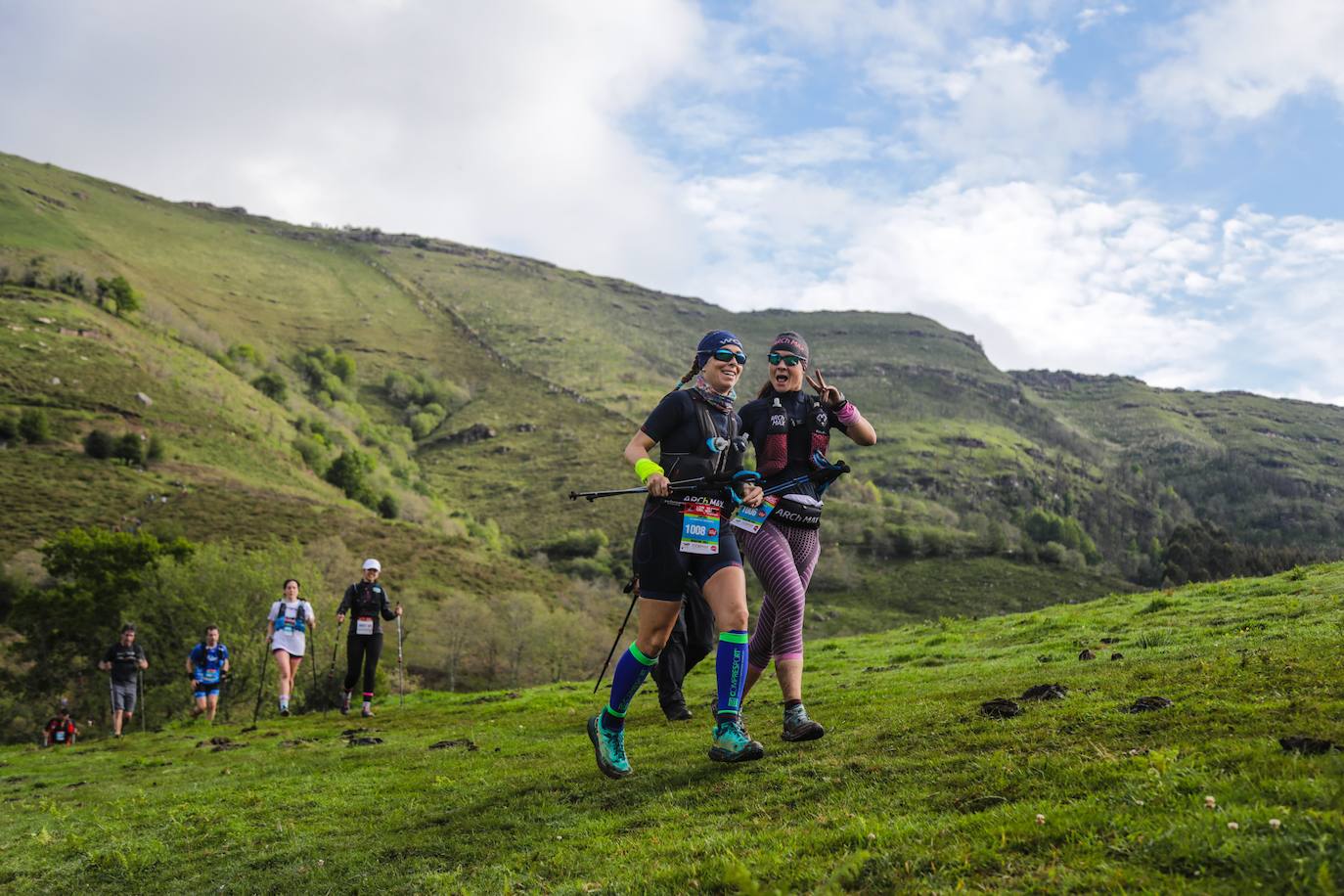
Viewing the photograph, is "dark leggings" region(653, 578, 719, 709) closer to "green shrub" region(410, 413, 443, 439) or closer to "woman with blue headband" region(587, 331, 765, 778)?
"woman with blue headband" region(587, 331, 765, 778)

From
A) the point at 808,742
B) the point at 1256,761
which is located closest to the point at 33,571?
the point at 808,742

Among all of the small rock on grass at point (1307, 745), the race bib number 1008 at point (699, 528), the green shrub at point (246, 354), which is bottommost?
the small rock on grass at point (1307, 745)

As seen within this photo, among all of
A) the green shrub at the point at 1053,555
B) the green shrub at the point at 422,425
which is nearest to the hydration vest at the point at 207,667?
the green shrub at the point at 1053,555

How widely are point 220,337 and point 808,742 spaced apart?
186667 mm

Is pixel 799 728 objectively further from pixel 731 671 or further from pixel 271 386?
pixel 271 386

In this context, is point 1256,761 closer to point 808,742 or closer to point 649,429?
point 808,742

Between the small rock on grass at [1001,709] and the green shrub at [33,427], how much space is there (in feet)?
332

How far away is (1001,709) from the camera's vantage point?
759 centimetres

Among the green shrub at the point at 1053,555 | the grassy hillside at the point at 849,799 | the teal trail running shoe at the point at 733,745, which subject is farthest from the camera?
the green shrub at the point at 1053,555

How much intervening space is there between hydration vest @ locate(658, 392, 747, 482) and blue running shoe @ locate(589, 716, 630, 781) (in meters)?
2.36

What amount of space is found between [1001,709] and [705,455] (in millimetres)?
3465

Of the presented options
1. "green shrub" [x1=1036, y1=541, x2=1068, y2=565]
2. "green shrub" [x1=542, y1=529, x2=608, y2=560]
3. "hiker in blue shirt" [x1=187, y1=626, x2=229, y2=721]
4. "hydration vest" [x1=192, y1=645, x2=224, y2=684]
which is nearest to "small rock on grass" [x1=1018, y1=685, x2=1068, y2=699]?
"hiker in blue shirt" [x1=187, y1=626, x2=229, y2=721]

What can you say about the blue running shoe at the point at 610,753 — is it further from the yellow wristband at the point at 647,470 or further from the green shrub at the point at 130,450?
the green shrub at the point at 130,450

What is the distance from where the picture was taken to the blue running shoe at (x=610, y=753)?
24.8 ft
